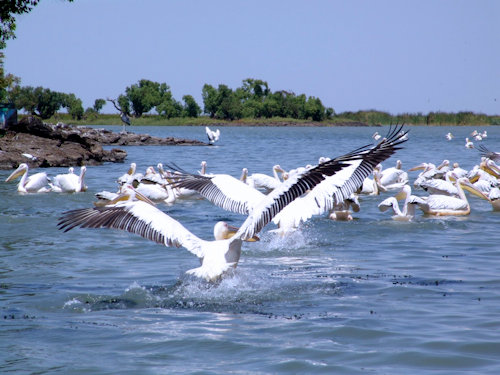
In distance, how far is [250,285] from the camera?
237 inches

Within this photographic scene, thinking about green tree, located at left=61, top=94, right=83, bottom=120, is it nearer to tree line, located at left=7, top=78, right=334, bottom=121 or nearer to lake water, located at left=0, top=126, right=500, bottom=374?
tree line, located at left=7, top=78, right=334, bottom=121

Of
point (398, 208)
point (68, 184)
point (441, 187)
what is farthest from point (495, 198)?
point (68, 184)

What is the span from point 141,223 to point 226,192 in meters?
2.22

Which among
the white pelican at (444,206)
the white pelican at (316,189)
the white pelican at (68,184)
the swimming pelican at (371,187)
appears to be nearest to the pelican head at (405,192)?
the white pelican at (444,206)

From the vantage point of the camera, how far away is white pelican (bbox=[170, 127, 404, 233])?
6797 millimetres

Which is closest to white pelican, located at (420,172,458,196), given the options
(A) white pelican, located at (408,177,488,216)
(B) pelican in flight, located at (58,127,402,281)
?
(A) white pelican, located at (408,177,488,216)

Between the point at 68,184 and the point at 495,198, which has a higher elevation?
the point at 495,198

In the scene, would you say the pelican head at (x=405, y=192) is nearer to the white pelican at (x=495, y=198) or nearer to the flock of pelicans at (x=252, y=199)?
the flock of pelicans at (x=252, y=199)

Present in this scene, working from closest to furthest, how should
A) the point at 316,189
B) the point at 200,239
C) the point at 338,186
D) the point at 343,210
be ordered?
the point at 200,239
the point at 338,186
the point at 316,189
the point at 343,210

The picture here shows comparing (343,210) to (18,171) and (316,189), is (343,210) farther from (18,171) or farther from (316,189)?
(18,171)

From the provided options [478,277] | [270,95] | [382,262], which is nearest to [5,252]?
[382,262]

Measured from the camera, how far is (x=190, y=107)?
91.2 m

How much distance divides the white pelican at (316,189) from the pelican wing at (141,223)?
998 mm

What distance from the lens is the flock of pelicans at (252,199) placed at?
587 centimetres
